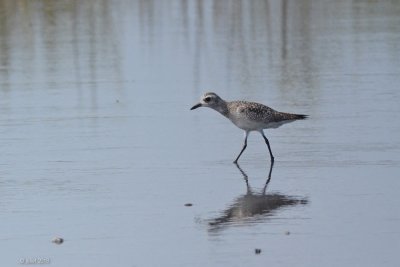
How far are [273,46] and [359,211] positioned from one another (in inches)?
447

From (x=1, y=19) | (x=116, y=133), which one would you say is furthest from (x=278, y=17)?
(x=116, y=133)

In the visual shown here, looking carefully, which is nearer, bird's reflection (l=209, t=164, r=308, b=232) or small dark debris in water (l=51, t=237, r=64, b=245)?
small dark debris in water (l=51, t=237, r=64, b=245)

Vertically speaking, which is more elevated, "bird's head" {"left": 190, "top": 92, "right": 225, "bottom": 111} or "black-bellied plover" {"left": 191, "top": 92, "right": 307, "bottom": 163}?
"bird's head" {"left": 190, "top": 92, "right": 225, "bottom": 111}

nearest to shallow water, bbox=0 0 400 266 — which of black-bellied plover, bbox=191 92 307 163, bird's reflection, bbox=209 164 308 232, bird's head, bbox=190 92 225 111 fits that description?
bird's reflection, bbox=209 164 308 232

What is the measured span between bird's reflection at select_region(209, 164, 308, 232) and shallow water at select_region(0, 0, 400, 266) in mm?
18

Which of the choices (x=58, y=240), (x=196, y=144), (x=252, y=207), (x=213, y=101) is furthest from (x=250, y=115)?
(x=58, y=240)

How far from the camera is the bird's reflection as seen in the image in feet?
33.4

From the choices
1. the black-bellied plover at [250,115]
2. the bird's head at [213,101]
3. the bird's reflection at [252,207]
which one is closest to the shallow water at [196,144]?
the bird's reflection at [252,207]

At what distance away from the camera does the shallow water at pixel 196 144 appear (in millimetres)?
9578

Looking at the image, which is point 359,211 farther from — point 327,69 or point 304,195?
point 327,69

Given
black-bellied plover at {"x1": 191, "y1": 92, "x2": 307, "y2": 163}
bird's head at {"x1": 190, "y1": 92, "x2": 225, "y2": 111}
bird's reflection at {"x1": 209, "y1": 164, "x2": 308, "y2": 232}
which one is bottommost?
bird's reflection at {"x1": 209, "y1": 164, "x2": 308, "y2": 232}

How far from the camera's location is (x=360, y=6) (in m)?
27.5

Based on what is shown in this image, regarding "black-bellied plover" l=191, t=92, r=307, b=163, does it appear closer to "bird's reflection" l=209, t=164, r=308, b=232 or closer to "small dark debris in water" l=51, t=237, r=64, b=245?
"bird's reflection" l=209, t=164, r=308, b=232

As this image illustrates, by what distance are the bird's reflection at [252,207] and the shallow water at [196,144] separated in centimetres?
2
